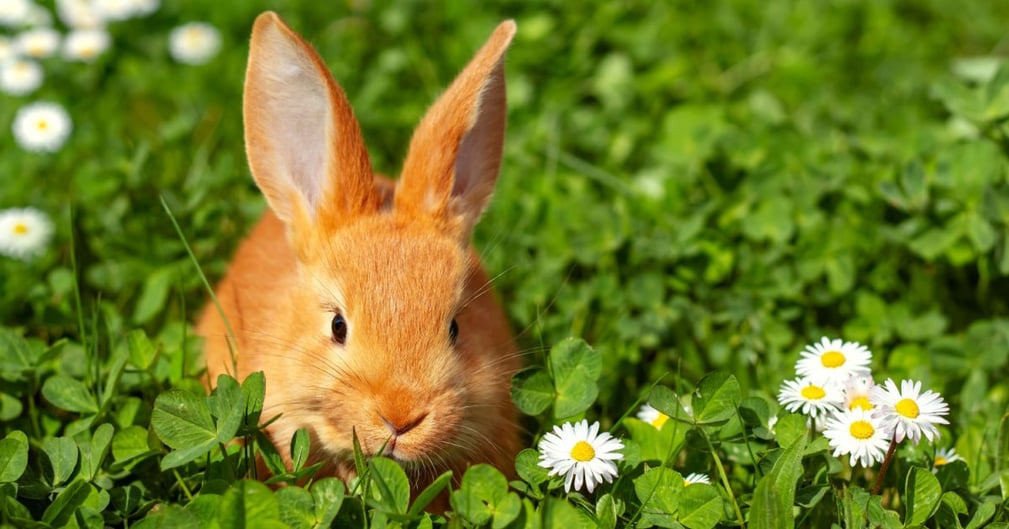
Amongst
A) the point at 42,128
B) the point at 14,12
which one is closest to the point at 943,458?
the point at 42,128

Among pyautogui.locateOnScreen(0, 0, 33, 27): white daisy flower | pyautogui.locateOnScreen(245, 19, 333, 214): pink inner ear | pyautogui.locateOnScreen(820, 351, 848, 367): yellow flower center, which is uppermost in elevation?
pyautogui.locateOnScreen(245, 19, 333, 214): pink inner ear

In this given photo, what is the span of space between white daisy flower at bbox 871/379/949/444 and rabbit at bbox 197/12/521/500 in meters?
1.03

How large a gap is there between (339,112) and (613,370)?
1.21m

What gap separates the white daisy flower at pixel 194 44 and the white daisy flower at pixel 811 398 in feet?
11.7

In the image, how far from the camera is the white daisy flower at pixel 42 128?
15.3ft

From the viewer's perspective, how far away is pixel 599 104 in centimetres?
560

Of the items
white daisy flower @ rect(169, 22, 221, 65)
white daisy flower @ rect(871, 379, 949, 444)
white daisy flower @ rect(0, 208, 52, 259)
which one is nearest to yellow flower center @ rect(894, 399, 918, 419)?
white daisy flower @ rect(871, 379, 949, 444)

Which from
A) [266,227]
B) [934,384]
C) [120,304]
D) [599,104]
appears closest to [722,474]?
[934,384]

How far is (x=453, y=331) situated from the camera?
10.8 ft

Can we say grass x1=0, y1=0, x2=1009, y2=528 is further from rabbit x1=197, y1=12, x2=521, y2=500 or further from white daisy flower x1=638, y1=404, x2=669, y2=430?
rabbit x1=197, y1=12, x2=521, y2=500

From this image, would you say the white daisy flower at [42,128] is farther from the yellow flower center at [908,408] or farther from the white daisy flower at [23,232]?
the yellow flower center at [908,408]

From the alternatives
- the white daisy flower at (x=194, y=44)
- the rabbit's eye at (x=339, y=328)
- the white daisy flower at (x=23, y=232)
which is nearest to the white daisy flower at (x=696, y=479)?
the rabbit's eye at (x=339, y=328)

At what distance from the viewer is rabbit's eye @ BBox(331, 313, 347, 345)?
10.7 ft

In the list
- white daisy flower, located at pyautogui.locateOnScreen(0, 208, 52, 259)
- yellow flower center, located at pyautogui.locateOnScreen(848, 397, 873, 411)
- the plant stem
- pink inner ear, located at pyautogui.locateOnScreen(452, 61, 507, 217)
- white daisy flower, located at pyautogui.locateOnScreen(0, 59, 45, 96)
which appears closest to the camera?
the plant stem
